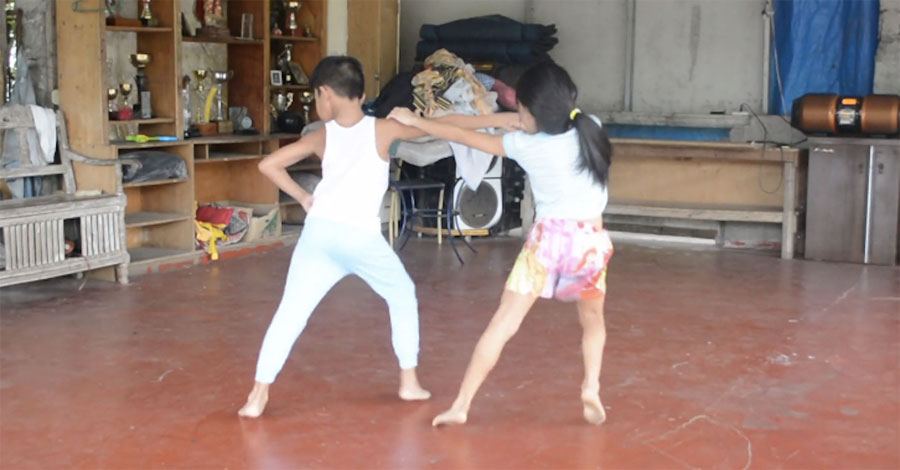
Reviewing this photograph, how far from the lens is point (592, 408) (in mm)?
A: 4176

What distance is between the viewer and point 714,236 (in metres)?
9.13

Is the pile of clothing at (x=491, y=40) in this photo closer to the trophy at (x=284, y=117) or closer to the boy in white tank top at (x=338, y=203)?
the trophy at (x=284, y=117)

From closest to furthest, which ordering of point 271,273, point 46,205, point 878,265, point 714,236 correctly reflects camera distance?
1. point 46,205
2. point 271,273
3. point 878,265
4. point 714,236

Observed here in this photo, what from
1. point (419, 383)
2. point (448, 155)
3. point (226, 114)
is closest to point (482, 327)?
point (419, 383)

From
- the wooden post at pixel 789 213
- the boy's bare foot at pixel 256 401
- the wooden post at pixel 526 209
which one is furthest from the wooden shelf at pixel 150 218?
the wooden post at pixel 789 213

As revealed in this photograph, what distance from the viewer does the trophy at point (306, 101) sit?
912 cm

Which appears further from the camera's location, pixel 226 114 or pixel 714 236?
pixel 714 236

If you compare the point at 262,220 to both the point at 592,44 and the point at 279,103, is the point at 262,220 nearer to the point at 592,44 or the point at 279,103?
the point at 279,103

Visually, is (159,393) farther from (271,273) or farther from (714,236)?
(714,236)

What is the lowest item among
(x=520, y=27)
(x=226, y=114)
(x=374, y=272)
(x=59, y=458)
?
(x=59, y=458)

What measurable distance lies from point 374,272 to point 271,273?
3.39m

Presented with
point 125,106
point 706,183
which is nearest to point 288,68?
point 125,106

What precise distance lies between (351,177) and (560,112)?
0.82 m

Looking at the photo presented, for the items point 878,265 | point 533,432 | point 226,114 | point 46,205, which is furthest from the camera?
point 226,114
